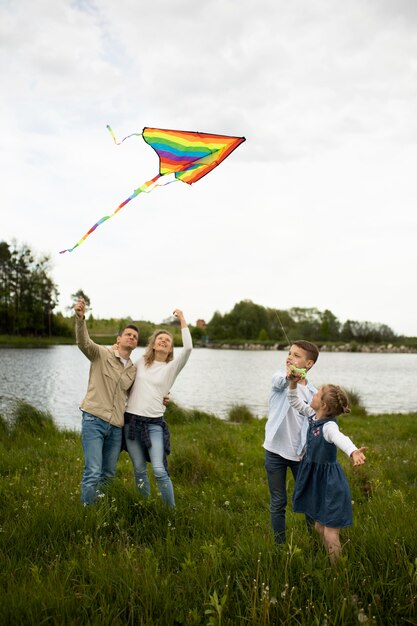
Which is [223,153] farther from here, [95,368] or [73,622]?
[73,622]

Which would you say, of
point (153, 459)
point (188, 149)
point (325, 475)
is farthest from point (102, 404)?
point (188, 149)

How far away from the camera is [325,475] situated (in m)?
3.70

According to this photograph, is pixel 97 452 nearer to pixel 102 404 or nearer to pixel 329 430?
pixel 102 404

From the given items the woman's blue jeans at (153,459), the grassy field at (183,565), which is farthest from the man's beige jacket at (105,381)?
the grassy field at (183,565)

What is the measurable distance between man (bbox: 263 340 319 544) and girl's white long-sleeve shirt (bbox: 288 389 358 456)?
0.16 metres

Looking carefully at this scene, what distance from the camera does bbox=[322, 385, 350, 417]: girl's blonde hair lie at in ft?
12.4

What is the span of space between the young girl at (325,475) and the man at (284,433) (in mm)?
276

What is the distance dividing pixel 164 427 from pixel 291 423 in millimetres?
1419

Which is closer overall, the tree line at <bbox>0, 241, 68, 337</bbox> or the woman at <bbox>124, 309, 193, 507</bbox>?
the woman at <bbox>124, 309, 193, 507</bbox>

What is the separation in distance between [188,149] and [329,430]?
3.17 metres

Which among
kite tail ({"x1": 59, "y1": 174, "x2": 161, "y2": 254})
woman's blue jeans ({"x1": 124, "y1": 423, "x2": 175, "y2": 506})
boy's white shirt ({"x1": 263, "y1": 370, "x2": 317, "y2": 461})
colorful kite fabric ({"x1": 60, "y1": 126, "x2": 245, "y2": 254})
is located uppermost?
colorful kite fabric ({"x1": 60, "y1": 126, "x2": 245, "y2": 254})

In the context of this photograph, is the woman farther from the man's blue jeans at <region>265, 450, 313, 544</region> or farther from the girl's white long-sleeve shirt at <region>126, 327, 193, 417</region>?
the man's blue jeans at <region>265, 450, 313, 544</region>

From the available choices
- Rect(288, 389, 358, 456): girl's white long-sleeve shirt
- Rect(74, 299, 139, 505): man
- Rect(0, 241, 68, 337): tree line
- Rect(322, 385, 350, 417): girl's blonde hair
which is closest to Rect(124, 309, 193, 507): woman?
Rect(74, 299, 139, 505): man

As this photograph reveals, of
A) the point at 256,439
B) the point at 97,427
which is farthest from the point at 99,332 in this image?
the point at 97,427
